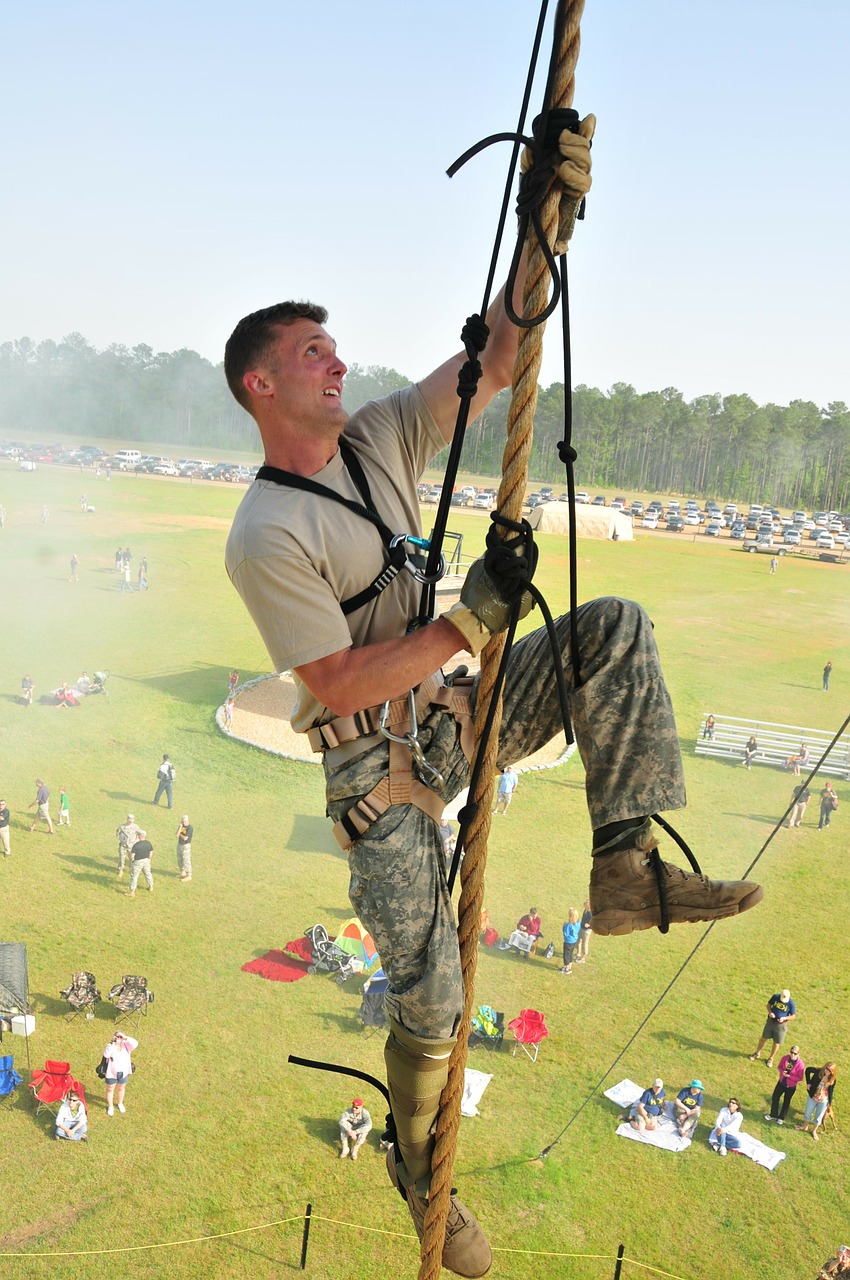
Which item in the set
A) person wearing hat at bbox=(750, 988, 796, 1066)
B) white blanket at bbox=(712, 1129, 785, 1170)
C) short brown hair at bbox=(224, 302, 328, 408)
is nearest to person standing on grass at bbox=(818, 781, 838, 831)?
person wearing hat at bbox=(750, 988, 796, 1066)

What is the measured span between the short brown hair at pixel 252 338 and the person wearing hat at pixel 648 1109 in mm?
16082

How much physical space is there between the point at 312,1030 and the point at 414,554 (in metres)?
16.1

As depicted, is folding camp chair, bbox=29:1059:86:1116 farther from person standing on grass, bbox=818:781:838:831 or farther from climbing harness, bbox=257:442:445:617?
person standing on grass, bbox=818:781:838:831

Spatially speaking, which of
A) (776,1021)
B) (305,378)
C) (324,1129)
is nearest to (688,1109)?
(776,1021)

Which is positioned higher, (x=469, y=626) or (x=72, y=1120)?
(x=469, y=626)

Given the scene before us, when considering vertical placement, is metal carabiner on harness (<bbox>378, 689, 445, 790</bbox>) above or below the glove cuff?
below

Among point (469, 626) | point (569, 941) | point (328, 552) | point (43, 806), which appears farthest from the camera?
point (43, 806)

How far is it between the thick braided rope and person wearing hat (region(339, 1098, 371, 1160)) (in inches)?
512

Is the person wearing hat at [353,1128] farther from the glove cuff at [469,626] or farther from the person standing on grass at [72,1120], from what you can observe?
the glove cuff at [469,626]

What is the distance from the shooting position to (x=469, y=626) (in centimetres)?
274

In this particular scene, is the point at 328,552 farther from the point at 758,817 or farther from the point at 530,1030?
the point at 758,817

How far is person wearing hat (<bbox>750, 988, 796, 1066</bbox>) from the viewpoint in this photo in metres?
17.3

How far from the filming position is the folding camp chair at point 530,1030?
679 inches

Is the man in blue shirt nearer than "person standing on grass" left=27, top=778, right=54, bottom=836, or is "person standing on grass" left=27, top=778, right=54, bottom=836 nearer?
the man in blue shirt
